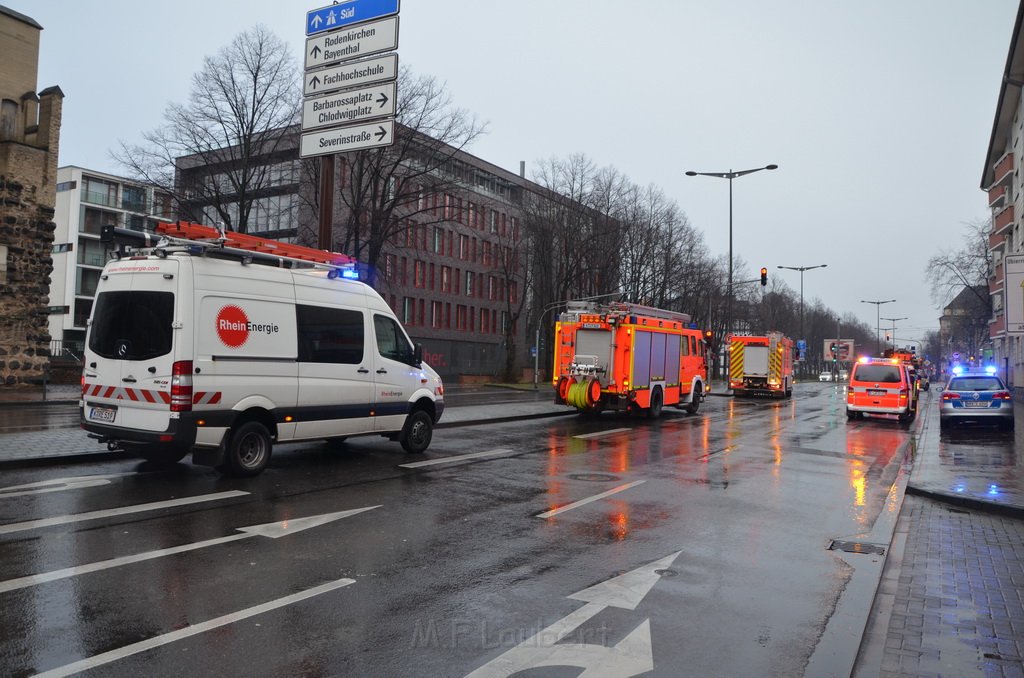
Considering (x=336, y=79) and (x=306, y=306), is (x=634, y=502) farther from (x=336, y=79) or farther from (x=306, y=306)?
(x=336, y=79)

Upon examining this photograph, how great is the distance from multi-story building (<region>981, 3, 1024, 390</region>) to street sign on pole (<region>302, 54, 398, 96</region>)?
34.1m

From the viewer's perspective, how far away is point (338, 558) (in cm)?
604

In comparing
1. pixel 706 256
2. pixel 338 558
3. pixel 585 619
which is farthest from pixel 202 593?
pixel 706 256

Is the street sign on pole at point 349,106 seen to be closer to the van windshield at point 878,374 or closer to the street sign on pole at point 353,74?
the street sign on pole at point 353,74

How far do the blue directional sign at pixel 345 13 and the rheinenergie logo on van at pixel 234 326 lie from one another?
6812 millimetres

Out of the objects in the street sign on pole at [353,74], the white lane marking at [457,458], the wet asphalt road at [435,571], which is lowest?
the wet asphalt road at [435,571]

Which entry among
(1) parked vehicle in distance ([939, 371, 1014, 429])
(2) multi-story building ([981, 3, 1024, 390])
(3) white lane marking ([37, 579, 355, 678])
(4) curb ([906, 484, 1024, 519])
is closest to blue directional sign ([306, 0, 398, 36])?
(3) white lane marking ([37, 579, 355, 678])

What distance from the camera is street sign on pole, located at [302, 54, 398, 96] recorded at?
1340 cm

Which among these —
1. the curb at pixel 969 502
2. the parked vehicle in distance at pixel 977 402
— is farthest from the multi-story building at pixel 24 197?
the parked vehicle in distance at pixel 977 402

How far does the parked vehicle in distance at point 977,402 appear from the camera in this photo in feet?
65.5

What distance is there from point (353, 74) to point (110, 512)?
356 inches

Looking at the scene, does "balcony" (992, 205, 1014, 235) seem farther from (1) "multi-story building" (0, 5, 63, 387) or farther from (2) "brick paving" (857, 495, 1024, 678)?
(1) "multi-story building" (0, 5, 63, 387)

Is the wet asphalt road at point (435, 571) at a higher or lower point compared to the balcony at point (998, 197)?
lower

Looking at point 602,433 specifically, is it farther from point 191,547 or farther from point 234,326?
point 191,547
